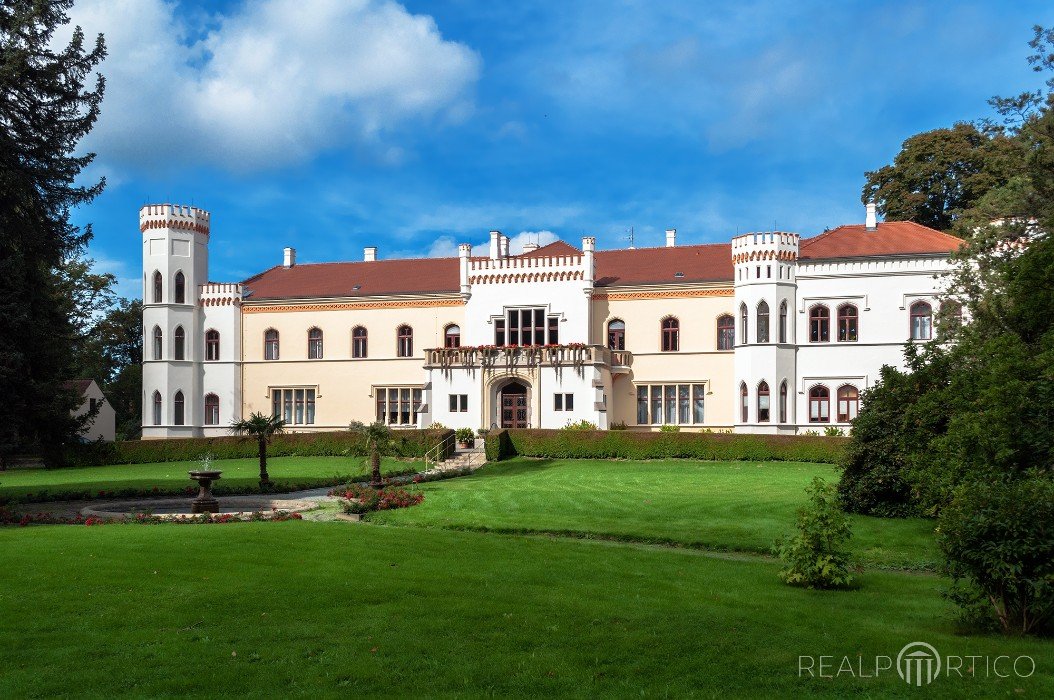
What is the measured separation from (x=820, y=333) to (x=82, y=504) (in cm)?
3053

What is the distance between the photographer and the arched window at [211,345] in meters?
49.8

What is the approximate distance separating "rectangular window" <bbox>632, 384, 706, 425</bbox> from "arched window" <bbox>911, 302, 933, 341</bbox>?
9532 mm

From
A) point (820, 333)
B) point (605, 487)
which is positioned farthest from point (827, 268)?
point (605, 487)

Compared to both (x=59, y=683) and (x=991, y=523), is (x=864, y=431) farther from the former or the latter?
(x=59, y=683)

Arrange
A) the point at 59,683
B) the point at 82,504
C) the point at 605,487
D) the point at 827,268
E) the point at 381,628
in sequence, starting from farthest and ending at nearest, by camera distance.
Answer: the point at 827,268 < the point at 605,487 < the point at 82,504 < the point at 381,628 < the point at 59,683

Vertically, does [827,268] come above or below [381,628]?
above

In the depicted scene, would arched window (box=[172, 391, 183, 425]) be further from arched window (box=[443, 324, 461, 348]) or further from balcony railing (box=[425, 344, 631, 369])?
arched window (box=[443, 324, 461, 348])

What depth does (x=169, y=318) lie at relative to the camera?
4859 cm

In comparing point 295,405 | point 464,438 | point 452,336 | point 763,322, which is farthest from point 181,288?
point 763,322

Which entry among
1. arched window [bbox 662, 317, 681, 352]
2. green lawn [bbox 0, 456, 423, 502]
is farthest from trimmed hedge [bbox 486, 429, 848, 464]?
arched window [bbox 662, 317, 681, 352]

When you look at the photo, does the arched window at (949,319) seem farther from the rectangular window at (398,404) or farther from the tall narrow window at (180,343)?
the tall narrow window at (180,343)

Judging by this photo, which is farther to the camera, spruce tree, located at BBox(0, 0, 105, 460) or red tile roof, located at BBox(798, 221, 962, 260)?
red tile roof, located at BBox(798, 221, 962, 260)

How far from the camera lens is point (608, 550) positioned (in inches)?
607

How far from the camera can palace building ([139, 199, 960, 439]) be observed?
1651 inches
